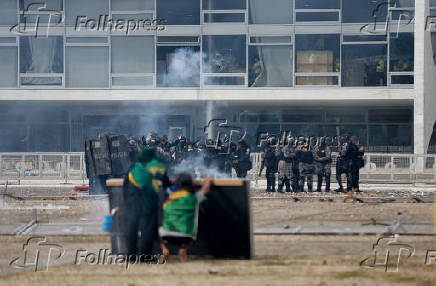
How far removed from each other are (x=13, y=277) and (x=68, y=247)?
266cm

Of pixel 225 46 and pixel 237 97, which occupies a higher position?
pixel 225 46

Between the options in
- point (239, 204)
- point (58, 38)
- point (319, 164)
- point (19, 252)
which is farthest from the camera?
point (58, 38)

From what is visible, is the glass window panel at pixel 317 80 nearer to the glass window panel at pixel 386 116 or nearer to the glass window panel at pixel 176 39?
the glass window panel at pixel 386 116

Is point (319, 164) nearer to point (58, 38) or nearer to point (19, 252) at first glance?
point (19, 252)

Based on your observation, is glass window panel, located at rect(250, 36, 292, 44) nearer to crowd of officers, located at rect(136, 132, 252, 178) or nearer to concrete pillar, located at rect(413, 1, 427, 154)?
concrete pillar, located at rect(413, 1, 427, 154)

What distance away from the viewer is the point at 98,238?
1339 centimetres

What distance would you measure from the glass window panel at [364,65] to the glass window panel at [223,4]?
5158 mm

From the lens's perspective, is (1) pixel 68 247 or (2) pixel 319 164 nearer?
(1) pixel 68 247

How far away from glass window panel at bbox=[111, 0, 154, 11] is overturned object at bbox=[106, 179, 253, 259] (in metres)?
27.7

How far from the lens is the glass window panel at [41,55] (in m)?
38.1

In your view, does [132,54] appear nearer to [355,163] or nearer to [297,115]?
[297,115]

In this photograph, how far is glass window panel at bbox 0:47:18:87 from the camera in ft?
126

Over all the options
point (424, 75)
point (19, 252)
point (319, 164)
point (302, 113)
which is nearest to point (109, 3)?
point (302, 113)

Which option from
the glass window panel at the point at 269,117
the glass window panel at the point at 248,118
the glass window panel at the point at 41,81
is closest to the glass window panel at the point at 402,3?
the glass window panel at the point at 269,117
